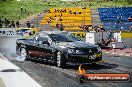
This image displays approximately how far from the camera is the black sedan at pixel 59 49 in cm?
1351

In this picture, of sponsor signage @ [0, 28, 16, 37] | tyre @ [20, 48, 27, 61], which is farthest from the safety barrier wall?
tyre @ [20, 48, 27, 61]

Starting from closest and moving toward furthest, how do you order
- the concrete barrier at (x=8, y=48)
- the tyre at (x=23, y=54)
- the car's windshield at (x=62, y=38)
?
1. the car's windshield at (x=62, y=38)
2. the tyre at (x=23, y=54)
3. the concrete barrier at (x=8, y=48)

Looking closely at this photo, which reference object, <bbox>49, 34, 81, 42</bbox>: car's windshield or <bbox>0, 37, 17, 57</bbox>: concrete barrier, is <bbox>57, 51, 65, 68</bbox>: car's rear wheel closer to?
<bbox>49, 34, 81, 42</bbox>: car's windshield

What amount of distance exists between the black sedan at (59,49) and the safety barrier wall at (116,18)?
35.8 metres

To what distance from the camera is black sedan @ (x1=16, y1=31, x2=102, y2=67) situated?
532 inches

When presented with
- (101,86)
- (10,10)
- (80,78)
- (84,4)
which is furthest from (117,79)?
(84,4)

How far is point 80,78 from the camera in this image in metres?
6.61

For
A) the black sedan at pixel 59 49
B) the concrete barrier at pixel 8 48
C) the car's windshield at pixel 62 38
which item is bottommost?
the concrete barrier at pixel 8 48

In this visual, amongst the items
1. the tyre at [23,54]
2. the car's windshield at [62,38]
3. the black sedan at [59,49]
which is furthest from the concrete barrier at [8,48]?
the car's windshield at [62,38]

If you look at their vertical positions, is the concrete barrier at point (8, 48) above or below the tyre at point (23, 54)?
below

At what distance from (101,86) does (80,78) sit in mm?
2675

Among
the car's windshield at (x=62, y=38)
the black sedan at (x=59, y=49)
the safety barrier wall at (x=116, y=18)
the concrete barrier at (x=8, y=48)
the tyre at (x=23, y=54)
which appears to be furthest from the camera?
the safety barrier wall at (x=116, y=18)

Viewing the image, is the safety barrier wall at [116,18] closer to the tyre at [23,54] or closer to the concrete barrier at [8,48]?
the concrete barrier at [8,48]

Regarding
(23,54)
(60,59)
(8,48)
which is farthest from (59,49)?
(8,48)
